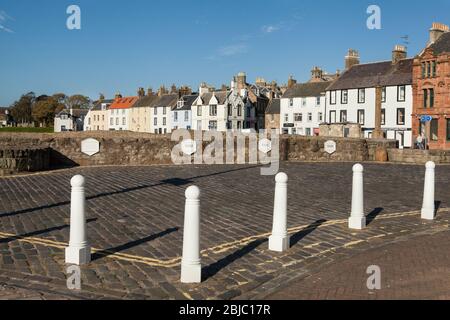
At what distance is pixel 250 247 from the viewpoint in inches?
243

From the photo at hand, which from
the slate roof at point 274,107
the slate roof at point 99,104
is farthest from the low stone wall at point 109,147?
the slate roof at point 99,104

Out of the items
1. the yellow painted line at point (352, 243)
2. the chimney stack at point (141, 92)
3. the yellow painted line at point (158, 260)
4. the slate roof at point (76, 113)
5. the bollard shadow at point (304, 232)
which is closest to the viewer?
the yellow painted line at point (158, 260)

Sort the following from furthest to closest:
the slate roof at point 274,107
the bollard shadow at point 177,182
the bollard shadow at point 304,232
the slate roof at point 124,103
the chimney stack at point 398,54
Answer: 1. the slate roof at point 124,103
2. the slate roof at point 274,107
3. the chimney stack at point 398,54
4. the bollard shadow at point 177,182
5. the bollard shadow at point 304,232

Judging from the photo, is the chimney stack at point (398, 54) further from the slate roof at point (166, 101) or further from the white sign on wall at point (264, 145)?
the white sign on wall at point (264, 145)

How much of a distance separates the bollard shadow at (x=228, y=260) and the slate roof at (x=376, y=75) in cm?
4642

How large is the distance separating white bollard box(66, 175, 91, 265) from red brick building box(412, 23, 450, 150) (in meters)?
43.1

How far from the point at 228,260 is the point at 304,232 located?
6.60 feet

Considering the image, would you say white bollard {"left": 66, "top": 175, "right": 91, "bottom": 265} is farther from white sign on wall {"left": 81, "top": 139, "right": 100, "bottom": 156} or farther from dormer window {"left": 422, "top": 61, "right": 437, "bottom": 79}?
dormer window {"left": 422, "top": 61, "right": 437, "bottom": 79}

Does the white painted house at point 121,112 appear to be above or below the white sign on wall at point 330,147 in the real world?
above

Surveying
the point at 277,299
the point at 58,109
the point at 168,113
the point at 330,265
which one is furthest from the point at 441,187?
the point at 58,109

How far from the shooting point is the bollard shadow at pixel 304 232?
21.7ft

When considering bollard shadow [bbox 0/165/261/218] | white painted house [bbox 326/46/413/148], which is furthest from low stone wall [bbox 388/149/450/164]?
white painted house [bbox 326/46/413/148]
